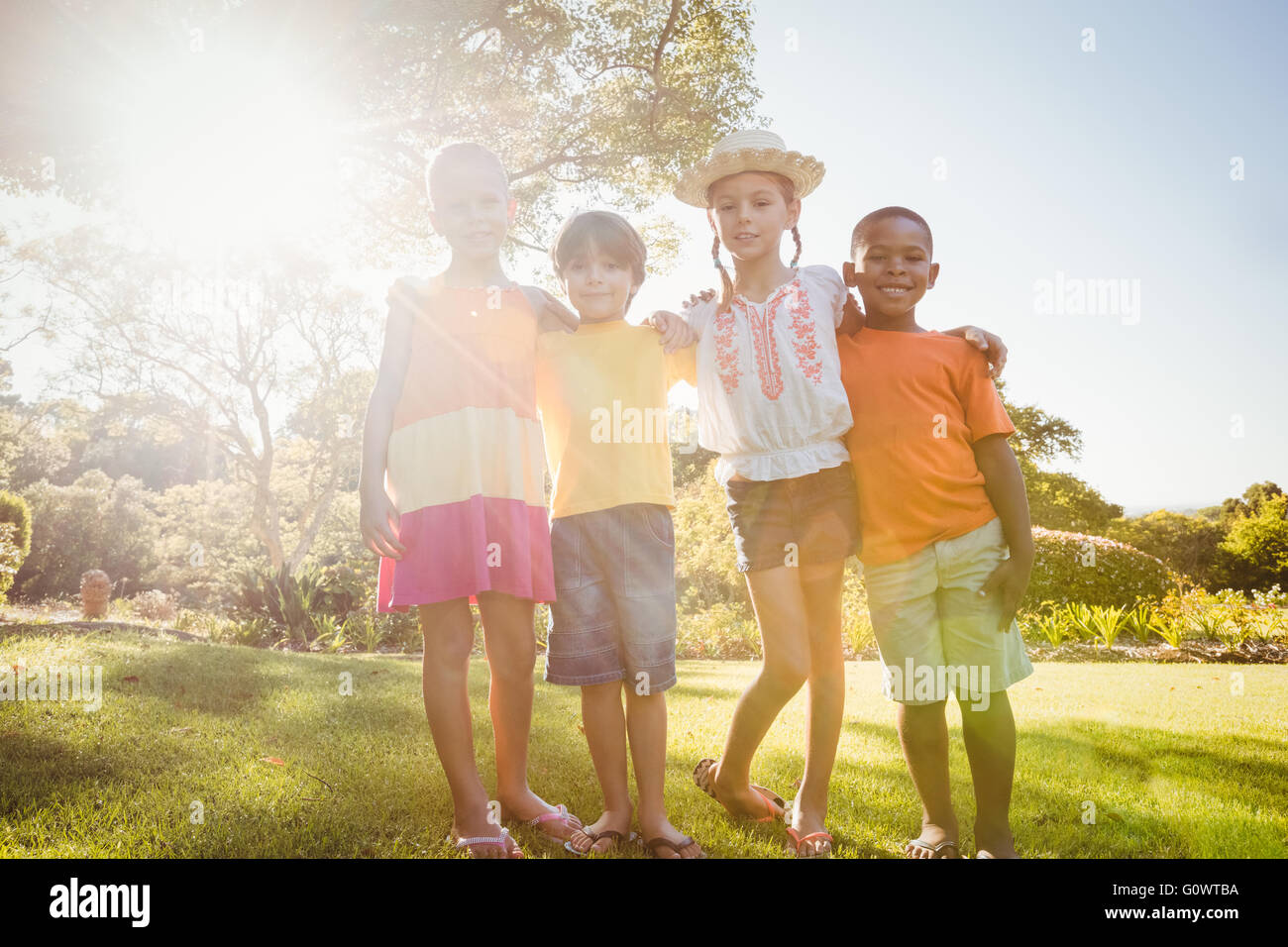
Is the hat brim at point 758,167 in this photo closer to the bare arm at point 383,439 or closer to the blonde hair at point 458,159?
the blonde hair at point 458,159

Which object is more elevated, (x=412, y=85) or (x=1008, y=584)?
(x=412, y=85)

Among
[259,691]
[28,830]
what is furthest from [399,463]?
[259,691]

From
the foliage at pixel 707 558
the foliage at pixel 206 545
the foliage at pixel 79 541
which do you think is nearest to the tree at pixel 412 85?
the foliage at pixel 707 558

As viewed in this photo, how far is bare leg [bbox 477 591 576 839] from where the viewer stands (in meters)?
2.35

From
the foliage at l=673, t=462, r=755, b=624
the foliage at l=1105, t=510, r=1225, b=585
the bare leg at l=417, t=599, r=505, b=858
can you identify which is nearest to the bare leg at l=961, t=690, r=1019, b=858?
the bare leg at l=417, t=599, r=505, b=858

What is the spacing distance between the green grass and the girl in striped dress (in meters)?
0.31

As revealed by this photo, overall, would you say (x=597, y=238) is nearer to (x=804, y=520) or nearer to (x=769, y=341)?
(x=769, y=341)

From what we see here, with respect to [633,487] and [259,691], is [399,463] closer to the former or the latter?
[633,487]

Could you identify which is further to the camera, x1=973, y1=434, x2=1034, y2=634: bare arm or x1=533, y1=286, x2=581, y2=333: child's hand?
x1=533, y1=286, x2=581, y2=333: child's hand

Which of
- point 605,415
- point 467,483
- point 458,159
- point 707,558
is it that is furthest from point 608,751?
point 707,558

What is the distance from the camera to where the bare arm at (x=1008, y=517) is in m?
2.31

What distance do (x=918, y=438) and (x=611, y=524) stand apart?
3.39 ft

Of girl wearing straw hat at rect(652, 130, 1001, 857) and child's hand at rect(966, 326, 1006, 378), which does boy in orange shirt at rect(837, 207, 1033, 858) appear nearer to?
child's hand at rect(966, 326, 1006, 378)

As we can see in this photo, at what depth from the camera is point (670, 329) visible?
2.56 meters
